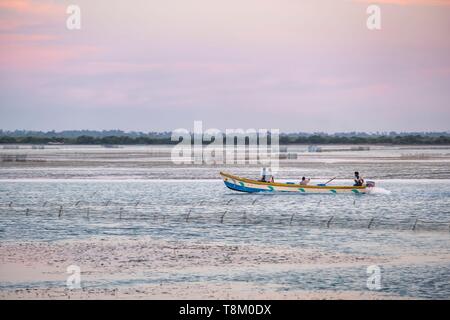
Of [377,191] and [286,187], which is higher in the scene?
[286,187]

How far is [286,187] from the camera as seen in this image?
168 feet

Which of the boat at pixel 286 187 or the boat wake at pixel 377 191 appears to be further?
the boat wake at pixel 377 191

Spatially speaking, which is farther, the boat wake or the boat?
the boat wake

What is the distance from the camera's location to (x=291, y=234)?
33719 millimetres

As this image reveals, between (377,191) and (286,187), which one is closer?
(286,187)

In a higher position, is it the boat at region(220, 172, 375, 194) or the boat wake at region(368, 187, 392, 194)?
the boat at region(220, 172, 375, 194)

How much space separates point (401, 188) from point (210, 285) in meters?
39.7

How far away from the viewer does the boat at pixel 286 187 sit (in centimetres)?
5075

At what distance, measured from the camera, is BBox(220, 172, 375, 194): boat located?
1998 inches

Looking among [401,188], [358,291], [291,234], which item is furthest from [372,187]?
[358,291]

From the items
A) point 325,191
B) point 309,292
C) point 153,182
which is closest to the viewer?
point 309,292

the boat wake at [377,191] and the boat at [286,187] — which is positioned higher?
the boat at [286,187]
